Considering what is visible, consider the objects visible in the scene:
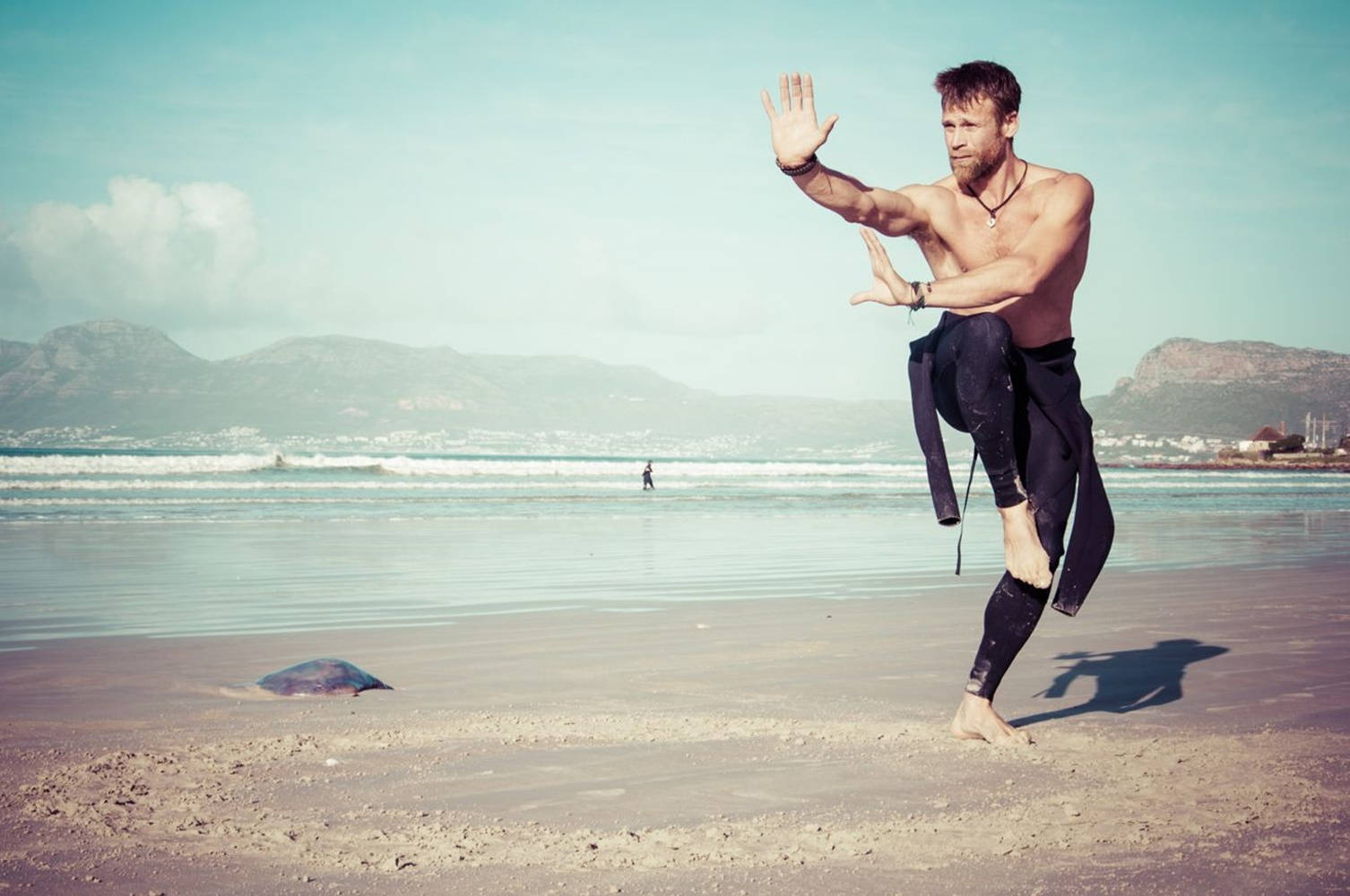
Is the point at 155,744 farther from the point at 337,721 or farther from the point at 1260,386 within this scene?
the point at 1260,386

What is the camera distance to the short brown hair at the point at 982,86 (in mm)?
3611

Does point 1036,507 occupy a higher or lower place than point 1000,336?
lower

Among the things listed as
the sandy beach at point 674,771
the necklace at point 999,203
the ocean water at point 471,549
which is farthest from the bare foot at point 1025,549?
the ocean water at point 471,549

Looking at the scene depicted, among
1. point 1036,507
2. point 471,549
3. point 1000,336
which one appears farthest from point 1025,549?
point 471,549

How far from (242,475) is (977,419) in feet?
130

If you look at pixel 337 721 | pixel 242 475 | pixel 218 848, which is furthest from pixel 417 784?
pixel 242 475

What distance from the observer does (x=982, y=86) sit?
3611mm

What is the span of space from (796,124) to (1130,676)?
3314 mm

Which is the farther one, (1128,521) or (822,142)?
(1128,521)

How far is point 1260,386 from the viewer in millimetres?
159000

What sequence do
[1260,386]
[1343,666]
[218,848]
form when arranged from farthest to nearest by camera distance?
1. [1260,386]
2. [1343,666]
3. [218,848]

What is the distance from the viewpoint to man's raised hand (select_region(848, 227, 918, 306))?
136 inches

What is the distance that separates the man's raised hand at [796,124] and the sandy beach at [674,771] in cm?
190

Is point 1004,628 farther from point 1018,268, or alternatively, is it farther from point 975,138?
point 975,138
